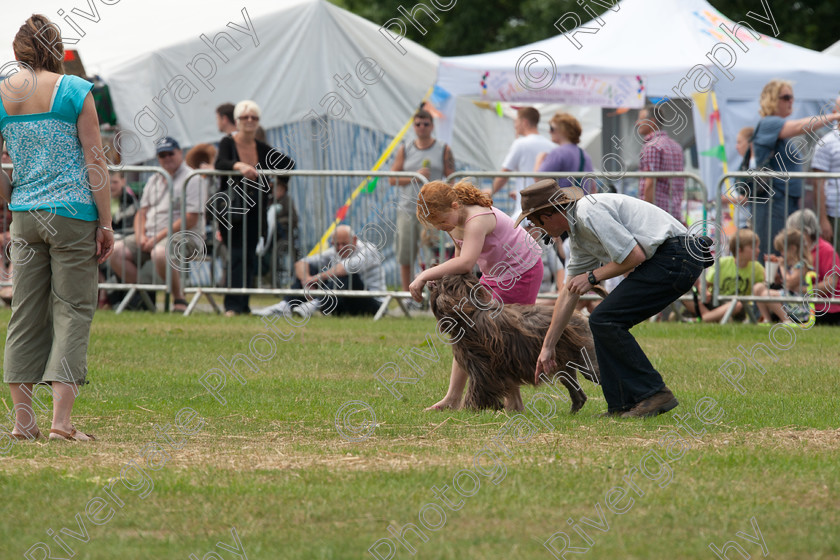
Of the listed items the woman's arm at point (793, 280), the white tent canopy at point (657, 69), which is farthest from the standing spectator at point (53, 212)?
the white tent canopy at point (657, 69)

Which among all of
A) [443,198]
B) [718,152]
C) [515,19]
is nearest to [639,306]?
[443,198]

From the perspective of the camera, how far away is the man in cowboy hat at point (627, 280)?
660cm

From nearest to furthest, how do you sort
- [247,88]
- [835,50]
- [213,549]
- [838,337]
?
1. [213,549]
2. [838,337]
3. [247,88]
4. [835,50]

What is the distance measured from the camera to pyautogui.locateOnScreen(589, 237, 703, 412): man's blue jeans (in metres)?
6.76

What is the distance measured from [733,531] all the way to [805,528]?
27 cm

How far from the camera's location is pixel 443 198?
708cm

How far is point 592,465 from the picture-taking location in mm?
5371

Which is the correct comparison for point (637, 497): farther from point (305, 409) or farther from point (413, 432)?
point (305, 409)

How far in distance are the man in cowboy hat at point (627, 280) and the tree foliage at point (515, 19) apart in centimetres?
2129

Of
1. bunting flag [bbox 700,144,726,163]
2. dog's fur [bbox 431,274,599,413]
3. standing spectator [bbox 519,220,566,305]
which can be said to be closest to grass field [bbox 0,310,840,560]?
dog's fur [bbox 431,274,599,413]

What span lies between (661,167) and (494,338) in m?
6.59

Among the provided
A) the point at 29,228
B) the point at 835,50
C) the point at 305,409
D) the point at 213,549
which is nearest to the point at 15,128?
the point at 29,228

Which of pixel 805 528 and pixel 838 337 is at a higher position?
pixel 805 528

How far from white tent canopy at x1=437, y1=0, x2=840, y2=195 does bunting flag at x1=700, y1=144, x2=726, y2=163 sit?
7 centimetres
